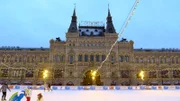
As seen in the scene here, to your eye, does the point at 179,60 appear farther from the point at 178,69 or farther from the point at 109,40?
the point at 109,40

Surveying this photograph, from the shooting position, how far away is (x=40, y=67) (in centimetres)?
5747

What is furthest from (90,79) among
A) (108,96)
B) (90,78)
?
(108,96)

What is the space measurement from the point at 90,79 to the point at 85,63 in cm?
502

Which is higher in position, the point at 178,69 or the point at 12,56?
the point at 12,56

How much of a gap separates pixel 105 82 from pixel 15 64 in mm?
28132

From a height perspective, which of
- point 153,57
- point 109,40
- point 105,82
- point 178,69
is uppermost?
point 109,40

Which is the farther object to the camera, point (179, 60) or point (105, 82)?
point (179, 60)

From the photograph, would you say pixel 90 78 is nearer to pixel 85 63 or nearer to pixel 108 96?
pixel 85 63

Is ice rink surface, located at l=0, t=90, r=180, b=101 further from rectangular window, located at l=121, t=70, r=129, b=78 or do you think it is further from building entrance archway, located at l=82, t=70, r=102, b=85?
rectangular window, located at l=121, t=70, r=129, b=78

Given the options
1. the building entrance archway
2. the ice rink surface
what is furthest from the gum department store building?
the ice rink surface

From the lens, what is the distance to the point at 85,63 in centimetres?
5666

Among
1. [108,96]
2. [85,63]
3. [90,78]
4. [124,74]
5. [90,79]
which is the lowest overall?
[108,96]

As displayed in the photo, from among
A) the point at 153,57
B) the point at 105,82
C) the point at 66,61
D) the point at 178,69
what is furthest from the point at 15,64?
the point at 178,69

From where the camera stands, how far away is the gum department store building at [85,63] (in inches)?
2206
